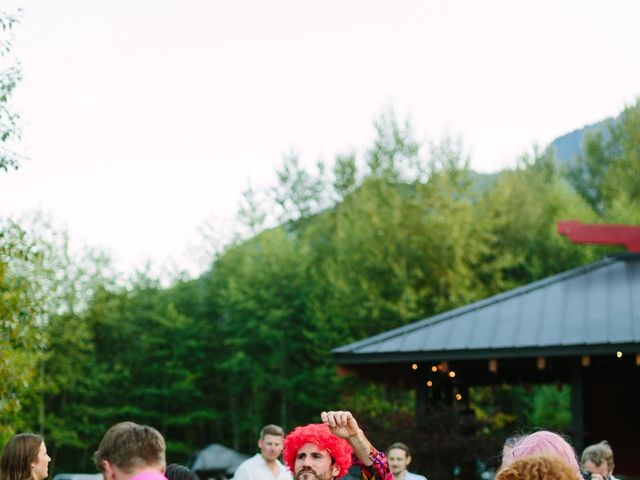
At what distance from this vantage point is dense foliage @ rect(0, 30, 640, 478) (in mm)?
38094

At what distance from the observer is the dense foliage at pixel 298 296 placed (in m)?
38.1

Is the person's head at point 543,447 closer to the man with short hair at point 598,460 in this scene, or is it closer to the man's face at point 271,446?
the man with short hair at point 598,460

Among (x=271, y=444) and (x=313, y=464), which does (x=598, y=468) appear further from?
(x=313, y=464)

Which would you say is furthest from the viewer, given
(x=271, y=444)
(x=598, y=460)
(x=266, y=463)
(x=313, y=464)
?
(x=266, y=463)

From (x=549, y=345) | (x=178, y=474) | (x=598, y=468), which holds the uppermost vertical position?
(x=549, y=345)

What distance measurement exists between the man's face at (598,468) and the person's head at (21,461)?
4.74 metres

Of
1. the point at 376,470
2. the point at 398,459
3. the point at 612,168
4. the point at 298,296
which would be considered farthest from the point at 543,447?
the point at 612,168

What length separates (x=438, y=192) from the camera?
38531 millimetres

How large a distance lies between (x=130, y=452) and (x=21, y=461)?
7.67 feet

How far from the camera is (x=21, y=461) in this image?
6.61m

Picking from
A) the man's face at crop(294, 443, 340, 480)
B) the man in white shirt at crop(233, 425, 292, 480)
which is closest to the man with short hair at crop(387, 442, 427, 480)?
the man in white shirt at crop(233, 425, 292, 480)

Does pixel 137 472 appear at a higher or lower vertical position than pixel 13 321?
lower

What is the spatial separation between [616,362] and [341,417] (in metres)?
15.1

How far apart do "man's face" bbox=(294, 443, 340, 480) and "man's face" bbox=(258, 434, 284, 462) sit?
483cm
